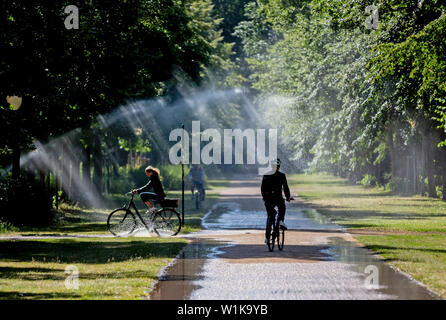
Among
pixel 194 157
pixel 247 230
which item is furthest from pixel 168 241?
pixel 194 157

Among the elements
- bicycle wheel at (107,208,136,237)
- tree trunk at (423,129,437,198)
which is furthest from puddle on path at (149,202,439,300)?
tree trunk at (423,129,437,198)

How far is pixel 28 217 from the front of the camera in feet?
83.6

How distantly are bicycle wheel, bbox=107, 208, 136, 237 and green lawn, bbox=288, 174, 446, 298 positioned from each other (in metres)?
6.02

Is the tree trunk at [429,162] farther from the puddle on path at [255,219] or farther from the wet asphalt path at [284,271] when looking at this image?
the wet asphalt path at [284,271]

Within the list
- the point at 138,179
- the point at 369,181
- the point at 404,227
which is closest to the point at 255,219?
the point at 404,227

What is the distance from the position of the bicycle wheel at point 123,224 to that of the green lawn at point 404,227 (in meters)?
6.02

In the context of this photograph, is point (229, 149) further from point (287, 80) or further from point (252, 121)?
point (287, 80)

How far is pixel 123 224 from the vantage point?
21.5 metres

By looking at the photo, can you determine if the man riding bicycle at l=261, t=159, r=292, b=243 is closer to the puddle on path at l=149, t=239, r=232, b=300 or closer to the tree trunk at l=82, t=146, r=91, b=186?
the puddle on path at l=149, t=239, r=232, b=300

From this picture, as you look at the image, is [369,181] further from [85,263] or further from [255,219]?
[85,263]

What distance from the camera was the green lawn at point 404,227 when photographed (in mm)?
13969

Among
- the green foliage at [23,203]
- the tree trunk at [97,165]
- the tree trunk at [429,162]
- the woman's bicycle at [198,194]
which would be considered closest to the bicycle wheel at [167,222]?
the green foliage at [23,203]

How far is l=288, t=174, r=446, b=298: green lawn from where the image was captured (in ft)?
45.8

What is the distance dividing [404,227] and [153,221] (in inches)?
289
